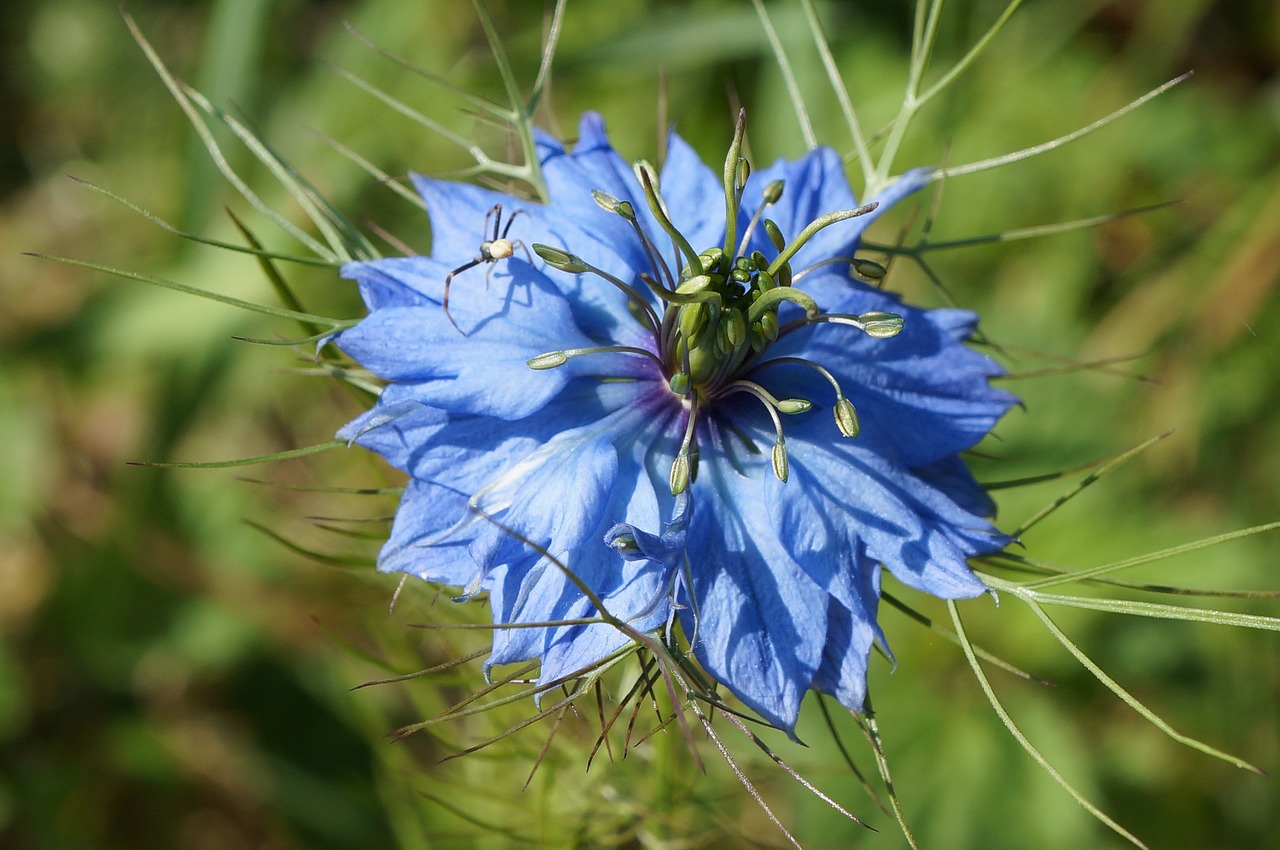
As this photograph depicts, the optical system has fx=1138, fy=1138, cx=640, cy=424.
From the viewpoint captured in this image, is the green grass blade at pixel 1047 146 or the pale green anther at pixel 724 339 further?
the green grass blade at pixel 1047 146

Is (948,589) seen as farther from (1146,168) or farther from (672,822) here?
(1146,168)

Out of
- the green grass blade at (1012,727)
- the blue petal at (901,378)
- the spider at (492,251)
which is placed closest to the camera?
the green grass blade at (1012,727)

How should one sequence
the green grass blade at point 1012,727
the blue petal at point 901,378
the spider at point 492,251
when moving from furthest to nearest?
the blue petal at point 901,378 → the spider at point 492,251 → the green grass blade at point 1012,727

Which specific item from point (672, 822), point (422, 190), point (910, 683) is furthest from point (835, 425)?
point (910, 683)

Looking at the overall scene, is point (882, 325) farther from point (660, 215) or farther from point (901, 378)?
point (660, 215)

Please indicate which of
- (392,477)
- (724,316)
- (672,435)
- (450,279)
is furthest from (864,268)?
(392,477)

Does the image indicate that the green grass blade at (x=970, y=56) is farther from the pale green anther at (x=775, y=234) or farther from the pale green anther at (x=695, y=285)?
the pale green anther at (x=695, y=285)

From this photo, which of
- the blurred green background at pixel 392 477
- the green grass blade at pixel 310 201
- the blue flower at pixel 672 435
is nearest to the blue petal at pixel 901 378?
the blue flower at pixel 672 435

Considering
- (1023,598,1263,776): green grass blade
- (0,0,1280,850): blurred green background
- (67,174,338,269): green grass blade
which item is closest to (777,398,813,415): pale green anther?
(1023,598,1263,776): green grass blade
